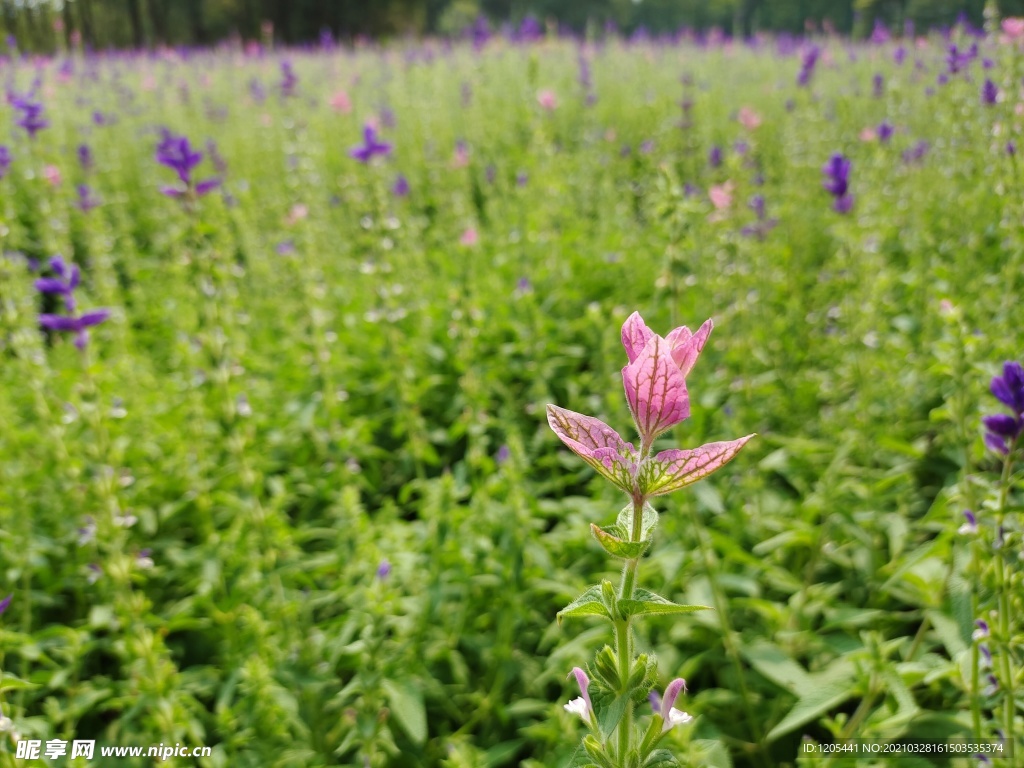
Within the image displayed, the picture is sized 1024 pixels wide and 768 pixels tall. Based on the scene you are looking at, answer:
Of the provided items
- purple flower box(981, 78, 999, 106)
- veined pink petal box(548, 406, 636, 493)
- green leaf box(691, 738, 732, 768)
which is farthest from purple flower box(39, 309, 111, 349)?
purple flower box(981, 78, 999, 106)

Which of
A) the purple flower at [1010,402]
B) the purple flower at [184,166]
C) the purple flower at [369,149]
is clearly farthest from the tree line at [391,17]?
the purple flower at [184,166]

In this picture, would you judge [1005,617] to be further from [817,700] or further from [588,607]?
[588,607]

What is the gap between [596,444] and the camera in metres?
0.78

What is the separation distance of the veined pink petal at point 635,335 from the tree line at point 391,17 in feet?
15.7

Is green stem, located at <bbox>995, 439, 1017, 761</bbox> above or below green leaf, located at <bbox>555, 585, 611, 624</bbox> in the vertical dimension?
below

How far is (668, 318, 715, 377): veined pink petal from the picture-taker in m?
0.74

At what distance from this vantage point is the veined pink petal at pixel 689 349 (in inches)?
29.2

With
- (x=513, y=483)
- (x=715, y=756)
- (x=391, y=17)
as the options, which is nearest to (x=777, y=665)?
(x=715, y=756)

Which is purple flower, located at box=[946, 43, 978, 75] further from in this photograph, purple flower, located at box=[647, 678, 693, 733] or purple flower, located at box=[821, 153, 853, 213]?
purple flower, located at box=[647, 678, 693, 733]

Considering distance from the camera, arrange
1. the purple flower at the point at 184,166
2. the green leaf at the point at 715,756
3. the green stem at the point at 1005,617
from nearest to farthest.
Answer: the green stem at the point at 1005,617, the green leaf at the point at 715,756, the purple flower at the point at 184,166

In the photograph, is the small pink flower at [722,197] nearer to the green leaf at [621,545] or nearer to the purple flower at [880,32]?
the green leaf at [621,545]

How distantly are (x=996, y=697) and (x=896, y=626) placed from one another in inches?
33.0

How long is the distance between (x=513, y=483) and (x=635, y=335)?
1.59m

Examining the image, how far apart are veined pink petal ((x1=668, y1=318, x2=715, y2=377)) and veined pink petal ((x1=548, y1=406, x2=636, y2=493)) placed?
0.35ft
